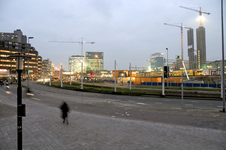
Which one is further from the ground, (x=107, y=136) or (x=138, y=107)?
(x=107, y=136)

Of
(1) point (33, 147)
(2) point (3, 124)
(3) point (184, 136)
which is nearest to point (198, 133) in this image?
(3) point (184, 136)

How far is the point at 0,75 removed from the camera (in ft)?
258

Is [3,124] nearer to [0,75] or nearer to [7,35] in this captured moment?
[0,75]

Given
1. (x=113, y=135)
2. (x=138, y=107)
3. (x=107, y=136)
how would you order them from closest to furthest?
(x=107, y=136) < (x=113, y=135) < (x=138, y=107)

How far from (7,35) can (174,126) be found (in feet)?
785

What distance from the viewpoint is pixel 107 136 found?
7.71m

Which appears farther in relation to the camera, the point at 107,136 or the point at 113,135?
the point at 113,135

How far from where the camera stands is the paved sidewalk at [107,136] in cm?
661

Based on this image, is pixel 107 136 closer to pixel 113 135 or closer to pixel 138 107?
pixel 113 135

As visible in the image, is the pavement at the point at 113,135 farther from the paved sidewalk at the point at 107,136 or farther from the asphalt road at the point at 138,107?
the asphalt road at the point at 138,107

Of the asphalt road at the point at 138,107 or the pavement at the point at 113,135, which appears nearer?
the pavement at the point at 113,135

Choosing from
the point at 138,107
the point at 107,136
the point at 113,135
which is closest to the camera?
the point at 107,136

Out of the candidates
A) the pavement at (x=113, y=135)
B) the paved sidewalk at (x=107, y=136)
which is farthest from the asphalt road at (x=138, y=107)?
the paved sidewalk at (x=107, y=136)

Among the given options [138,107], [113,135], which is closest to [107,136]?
[113,135]
